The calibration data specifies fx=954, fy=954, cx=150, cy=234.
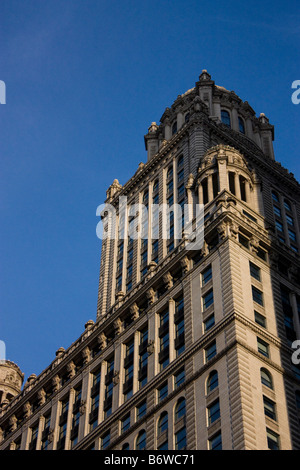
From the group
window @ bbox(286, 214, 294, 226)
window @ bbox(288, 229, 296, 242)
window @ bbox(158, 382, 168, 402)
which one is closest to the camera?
window @ bbox(158, 382, 168, 402)

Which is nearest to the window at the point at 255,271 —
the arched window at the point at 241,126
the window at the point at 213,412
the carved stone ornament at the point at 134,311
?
the carved stone ornament at the point at 134,311

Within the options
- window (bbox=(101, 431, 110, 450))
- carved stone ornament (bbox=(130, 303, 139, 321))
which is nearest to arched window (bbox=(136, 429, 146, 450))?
window (bbox=(101, 431, 110, 450))

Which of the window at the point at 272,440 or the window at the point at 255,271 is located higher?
the window at the point at 255,271

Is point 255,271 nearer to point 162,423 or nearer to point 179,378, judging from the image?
point 179,378

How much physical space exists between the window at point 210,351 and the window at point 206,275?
798 centimetres

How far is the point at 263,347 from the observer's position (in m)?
71.3

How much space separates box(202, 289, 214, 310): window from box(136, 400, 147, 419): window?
29.3 feet

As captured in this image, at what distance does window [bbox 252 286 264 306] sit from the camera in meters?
75.5

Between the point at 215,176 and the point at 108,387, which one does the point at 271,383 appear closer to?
the point at 108,387

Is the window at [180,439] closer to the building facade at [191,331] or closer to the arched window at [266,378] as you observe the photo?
the building facade at [191,331]

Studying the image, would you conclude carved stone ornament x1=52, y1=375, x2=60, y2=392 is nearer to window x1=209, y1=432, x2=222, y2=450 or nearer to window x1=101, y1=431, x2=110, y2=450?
window x1=101, y1=431, x2=110, y2=450

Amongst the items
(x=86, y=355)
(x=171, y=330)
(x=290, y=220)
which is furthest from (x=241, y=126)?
(x=171, y=330)

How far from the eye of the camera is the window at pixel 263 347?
70.7 metres

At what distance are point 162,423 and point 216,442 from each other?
8185 millimetres
